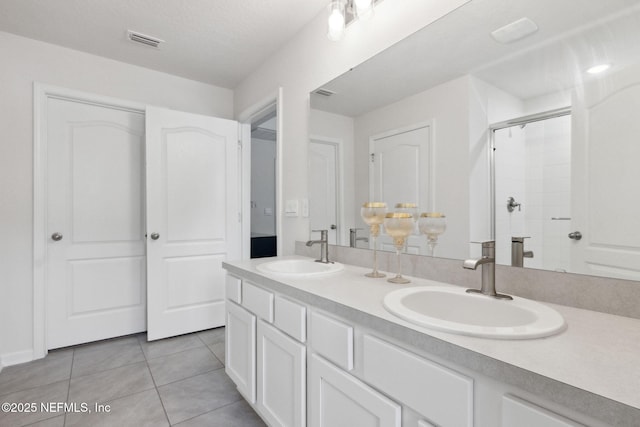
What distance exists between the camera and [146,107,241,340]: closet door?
2.59m

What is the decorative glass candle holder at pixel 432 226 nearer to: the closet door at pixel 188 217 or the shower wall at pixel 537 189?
the shower wall at pixel 537 189

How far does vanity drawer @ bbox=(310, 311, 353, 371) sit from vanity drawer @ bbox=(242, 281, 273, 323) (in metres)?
0.31

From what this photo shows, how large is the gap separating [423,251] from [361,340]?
0.61 metres

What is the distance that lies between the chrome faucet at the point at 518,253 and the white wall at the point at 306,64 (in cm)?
99

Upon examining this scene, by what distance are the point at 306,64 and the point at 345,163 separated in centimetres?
81

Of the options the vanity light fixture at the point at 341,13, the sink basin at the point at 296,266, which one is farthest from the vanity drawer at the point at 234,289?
the vanity light fixture at the point at 341,13

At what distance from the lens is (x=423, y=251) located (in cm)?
139

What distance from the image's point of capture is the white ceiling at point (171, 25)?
1.93m

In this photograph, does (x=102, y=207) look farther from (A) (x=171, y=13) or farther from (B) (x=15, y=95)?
(A) (x=171, y=13)

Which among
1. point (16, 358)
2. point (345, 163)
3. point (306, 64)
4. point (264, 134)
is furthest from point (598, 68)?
point (264, 134)

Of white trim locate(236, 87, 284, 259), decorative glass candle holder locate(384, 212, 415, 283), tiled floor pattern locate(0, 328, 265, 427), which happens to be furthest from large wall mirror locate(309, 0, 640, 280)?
tiled floor pattern locate(0, 328, 265, 427)

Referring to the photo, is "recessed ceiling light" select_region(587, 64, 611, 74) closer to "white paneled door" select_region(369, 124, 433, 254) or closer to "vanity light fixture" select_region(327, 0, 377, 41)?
"white paneled door" select_region(369, 124, 433, 254)

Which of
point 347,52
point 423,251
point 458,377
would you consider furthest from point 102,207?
point 458,377

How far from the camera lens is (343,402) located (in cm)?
99
